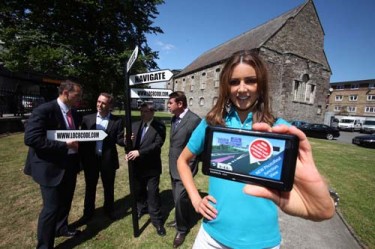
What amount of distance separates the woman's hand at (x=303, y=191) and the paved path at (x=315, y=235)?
3047 millimetres

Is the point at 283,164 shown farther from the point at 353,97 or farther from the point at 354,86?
the point at 354,86

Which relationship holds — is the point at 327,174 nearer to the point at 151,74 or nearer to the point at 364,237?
the point at 364,237

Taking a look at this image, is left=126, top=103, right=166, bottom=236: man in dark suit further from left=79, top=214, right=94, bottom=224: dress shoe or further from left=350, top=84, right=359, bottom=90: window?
left=350, top=84, right=359, bottom=90: window

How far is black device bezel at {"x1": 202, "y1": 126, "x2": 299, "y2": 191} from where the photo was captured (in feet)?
3.28

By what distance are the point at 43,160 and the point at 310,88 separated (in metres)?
30.5

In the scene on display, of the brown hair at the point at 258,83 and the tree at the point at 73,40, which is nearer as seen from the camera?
A: the brown hair at the point at 258,83

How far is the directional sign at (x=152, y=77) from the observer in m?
3.16

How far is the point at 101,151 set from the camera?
4008mm

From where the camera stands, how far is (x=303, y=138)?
3.31ft

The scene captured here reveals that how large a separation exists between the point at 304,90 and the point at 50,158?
29.6 metres

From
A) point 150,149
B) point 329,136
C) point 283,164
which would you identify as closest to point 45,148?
point 150,149

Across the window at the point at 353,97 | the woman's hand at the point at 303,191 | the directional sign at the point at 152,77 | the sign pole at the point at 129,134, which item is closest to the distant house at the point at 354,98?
the window at the point at 353,97

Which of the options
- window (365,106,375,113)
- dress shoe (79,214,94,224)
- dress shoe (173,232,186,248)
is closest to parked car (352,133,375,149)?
dress shoe (173,232,186,248)

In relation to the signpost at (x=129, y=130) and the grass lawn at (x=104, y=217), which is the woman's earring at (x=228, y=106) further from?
the grass lawn at (x=104, y=217)
